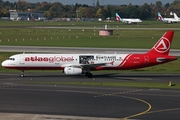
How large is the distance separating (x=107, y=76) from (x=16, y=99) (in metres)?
22.3

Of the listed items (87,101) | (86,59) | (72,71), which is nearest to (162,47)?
(86,59)

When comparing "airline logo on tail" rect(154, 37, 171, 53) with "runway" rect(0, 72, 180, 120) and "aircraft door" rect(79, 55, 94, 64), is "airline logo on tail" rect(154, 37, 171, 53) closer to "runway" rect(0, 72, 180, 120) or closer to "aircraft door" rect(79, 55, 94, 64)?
"aircraft door" rect(79, 55, 94, 64)

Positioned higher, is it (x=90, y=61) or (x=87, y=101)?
(x=90, y=61)

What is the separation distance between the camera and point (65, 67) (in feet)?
200

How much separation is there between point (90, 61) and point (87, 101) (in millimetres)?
20052

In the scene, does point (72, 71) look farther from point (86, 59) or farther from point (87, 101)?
point (87, 101)

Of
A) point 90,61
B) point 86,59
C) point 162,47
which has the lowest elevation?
point 90,61

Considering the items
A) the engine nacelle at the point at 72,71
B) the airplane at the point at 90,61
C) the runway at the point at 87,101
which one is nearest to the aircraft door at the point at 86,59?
the airplane at the point at 90,61

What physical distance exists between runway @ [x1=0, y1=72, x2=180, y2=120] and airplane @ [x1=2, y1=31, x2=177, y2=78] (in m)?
5.66

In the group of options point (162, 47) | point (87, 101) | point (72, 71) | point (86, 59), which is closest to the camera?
point (87, 101)

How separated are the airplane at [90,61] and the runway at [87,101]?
18.6ft

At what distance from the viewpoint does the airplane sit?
61281 mm

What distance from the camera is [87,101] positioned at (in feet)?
138

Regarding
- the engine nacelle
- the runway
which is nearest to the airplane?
the engine nacelle
